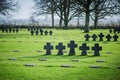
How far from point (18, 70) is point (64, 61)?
2.89 meters

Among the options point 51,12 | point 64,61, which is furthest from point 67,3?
point 64,61

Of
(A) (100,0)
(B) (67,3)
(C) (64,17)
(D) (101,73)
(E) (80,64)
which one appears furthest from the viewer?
(C) (64,17)

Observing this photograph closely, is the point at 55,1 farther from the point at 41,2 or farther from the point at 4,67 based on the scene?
the point at 4,67

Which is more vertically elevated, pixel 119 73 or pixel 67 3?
pixel 67 3

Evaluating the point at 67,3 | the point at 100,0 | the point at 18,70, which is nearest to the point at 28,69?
the point at 18,70

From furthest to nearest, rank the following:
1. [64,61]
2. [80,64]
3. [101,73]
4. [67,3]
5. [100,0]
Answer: [67,3], [100,0], [64,61], [80,64], [101,73]

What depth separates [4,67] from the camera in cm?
1162

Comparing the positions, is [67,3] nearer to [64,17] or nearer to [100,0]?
[64,17]

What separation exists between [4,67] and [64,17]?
57.9 m

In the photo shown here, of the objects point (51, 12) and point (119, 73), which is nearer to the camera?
point (119, 73)

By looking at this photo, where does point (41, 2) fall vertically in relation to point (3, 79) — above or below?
above

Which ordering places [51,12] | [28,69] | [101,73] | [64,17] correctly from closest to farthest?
[101,73], [28,69], [64,17], [51,12]

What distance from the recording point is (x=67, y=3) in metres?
64.3

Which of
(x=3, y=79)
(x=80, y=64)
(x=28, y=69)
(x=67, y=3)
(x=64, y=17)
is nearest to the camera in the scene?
(x=3, y=79)
